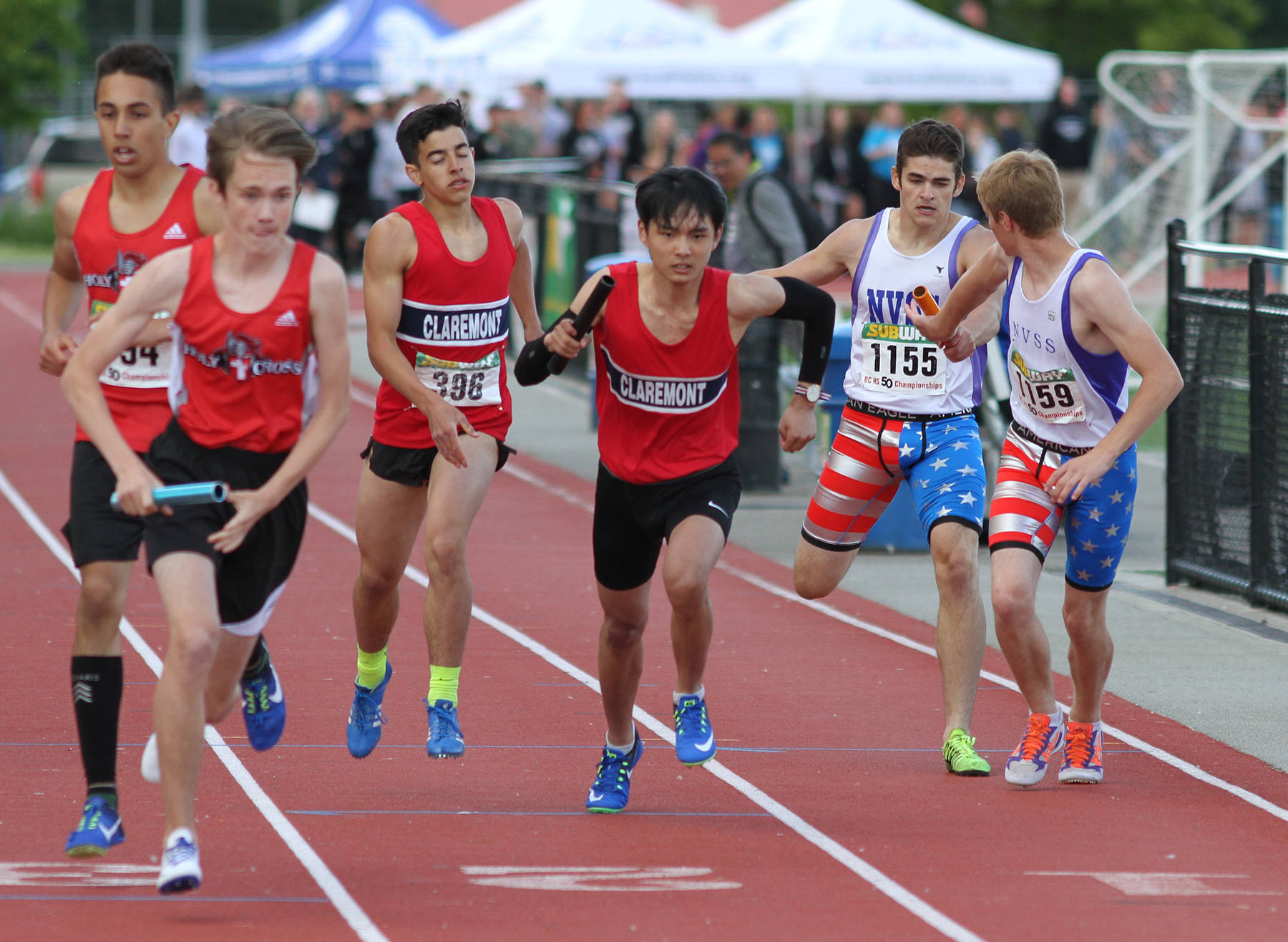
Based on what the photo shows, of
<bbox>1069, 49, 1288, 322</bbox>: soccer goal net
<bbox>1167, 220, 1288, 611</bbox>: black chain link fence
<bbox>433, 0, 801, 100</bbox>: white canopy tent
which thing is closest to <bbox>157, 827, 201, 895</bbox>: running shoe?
<bbox>1167, 220, 1288, 611</bbox>: black chain link fence

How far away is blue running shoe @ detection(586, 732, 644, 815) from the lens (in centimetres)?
646

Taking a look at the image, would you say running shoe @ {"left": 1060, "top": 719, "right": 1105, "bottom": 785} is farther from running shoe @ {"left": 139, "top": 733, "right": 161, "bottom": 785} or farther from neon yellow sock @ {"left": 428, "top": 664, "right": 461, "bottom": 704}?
running shoe @ {"left": 139, "top": 733, "right": 161, "bottom": 785}

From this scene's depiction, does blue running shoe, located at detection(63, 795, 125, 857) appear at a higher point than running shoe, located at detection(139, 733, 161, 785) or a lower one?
lower

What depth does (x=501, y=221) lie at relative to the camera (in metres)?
7.05

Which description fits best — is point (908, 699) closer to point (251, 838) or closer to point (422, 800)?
point (422, 800)

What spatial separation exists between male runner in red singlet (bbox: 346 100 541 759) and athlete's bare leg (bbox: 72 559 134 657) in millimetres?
1167

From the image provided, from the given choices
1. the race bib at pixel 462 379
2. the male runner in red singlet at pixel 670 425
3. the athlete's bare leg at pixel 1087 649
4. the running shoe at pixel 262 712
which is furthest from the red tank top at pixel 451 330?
the athlete's bare leg at pixel 1087 649

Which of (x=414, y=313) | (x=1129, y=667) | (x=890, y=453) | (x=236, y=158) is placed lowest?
(x=1129, y=667)

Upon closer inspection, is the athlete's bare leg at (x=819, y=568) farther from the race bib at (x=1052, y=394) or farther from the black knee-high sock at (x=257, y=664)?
the black knee-high sock at (x=257, y=664)

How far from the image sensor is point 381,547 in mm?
7004

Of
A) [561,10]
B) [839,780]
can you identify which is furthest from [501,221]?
[561,10]

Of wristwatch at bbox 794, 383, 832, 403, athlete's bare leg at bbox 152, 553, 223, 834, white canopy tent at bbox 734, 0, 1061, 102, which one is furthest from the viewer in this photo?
white canopy tent at bbox 734, 0, 1061, 102

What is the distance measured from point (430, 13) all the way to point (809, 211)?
2330 cm

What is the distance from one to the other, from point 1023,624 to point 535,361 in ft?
6.20
